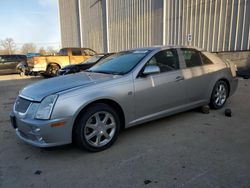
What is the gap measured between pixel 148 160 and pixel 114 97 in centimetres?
102

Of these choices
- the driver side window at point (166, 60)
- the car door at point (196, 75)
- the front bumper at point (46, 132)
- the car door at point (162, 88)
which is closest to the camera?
the front bumper at point (46, 132)

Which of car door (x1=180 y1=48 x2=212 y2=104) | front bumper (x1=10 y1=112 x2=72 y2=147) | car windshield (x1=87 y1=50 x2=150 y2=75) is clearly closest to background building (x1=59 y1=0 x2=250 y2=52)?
car door (x1=180 y1=48 x2=212 y2=104)

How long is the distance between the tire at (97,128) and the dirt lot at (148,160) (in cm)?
14

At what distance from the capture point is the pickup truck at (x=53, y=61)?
39.4 feet

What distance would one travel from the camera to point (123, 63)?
13.2 feet

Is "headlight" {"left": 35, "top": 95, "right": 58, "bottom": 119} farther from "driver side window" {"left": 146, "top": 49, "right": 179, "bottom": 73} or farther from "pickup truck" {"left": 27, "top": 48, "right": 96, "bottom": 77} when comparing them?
"pickup truck" {"left": 27, "top": 48, "right": 96, "bottom": 77}

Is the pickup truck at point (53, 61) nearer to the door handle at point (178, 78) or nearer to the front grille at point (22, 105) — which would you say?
the front grille at point (22, 105)

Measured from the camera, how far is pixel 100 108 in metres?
3.16

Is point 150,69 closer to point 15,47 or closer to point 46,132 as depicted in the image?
point 46,132

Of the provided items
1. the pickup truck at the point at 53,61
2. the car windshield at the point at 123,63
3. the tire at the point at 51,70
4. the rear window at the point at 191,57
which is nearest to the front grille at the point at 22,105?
the car windshield at the point at 123,63

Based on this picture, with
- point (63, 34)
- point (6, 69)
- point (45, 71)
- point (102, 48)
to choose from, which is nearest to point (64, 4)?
point (63, 34)

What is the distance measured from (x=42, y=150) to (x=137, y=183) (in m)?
1.69

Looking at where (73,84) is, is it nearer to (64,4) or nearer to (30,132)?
(30,132)

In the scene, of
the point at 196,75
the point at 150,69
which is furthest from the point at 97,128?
the point at 196,75
